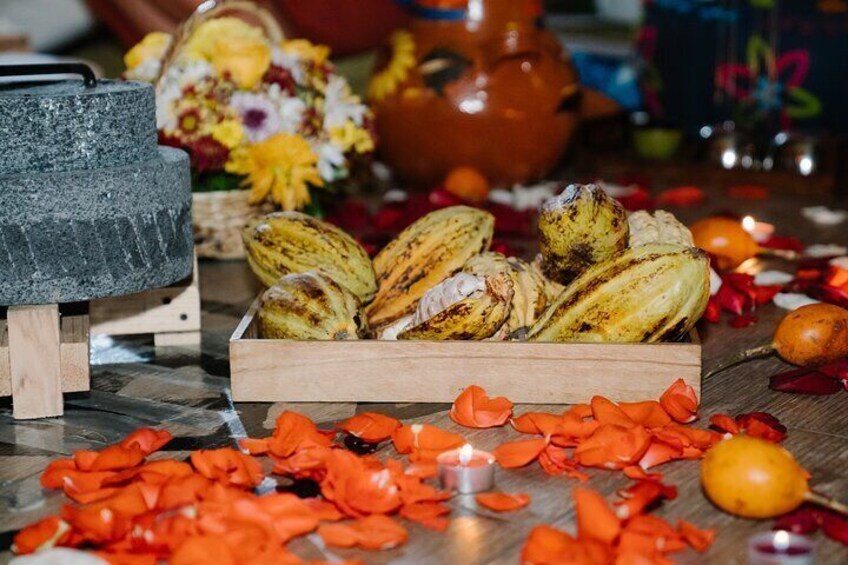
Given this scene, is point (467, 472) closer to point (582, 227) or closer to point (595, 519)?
point (595, 519)

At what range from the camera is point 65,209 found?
4.51 ft

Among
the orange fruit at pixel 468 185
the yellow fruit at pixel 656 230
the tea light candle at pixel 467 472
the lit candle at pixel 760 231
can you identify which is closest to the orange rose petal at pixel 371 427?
the tea light candle at pixel 467 472

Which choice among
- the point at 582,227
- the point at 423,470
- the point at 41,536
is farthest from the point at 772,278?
the point at 41,536

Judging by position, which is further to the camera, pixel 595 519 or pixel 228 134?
pixel 228 134

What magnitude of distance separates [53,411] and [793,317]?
100 centimetres

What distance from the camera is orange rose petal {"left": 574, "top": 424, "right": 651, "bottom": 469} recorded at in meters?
1.22

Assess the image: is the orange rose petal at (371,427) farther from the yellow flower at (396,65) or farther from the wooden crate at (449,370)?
the yellow flower at (396,65)

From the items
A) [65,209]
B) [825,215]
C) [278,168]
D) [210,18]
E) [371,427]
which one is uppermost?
[210,18]

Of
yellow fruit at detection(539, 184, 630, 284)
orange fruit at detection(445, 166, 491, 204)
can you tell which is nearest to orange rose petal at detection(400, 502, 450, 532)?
yellow fruit at detection(539, 184, 630, 284)

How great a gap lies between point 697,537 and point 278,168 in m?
1.20

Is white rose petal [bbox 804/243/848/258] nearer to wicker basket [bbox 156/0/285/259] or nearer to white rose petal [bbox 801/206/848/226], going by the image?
white rose petal [bbox 801/206/848/226]

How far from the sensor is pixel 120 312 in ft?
5.66

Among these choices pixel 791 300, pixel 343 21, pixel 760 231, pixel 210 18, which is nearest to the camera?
pixel 791 300

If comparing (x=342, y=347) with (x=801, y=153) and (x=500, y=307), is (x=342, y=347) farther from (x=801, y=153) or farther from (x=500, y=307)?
(x=801, y=153)
